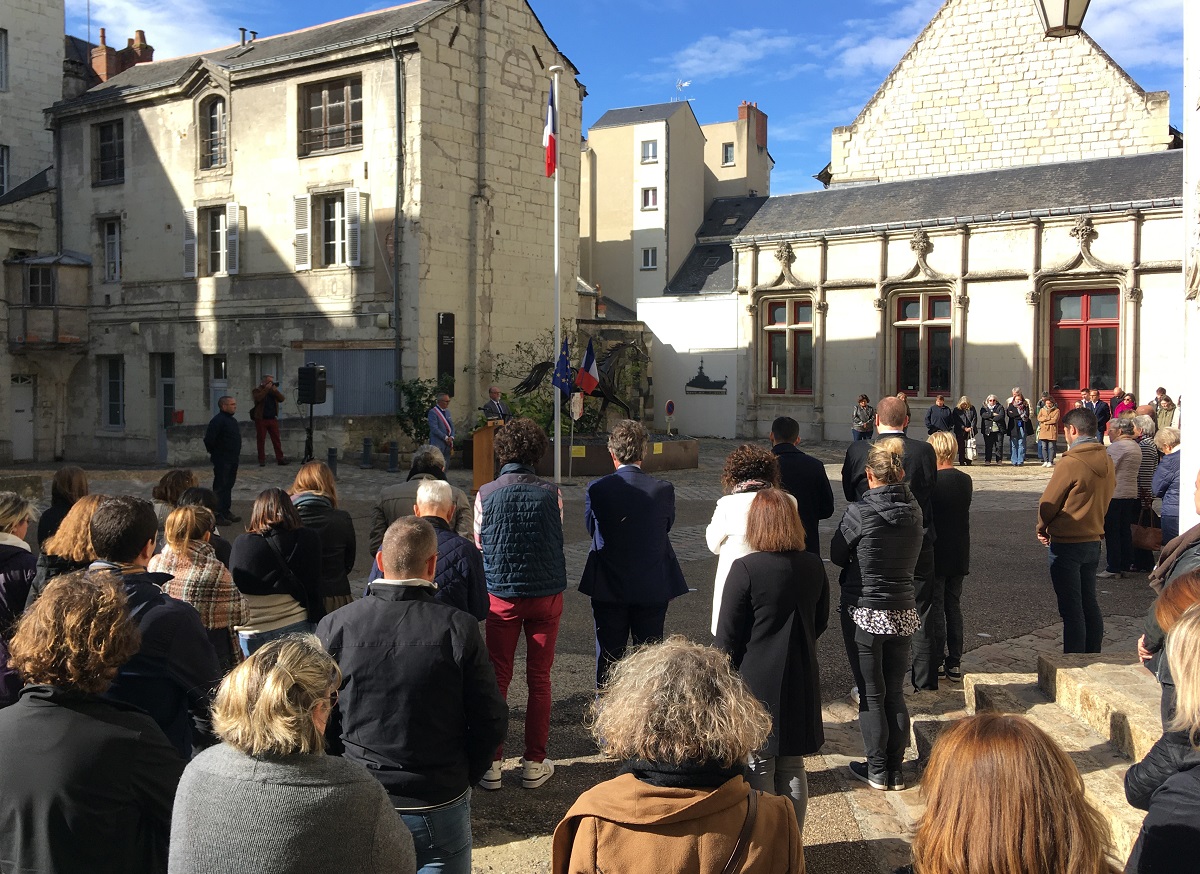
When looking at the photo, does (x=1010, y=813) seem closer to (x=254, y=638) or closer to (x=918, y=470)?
(x=254, y=638)

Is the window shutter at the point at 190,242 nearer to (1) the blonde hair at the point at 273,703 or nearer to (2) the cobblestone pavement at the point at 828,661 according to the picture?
(2) the cobblestone pavement at the point at 828,661

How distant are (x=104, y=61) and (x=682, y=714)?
113 ft

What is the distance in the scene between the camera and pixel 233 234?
23.7 metres

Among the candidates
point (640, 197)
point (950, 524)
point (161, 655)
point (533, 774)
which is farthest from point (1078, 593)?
point (640, 197)

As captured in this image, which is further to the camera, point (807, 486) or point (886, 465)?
point (807, 486)

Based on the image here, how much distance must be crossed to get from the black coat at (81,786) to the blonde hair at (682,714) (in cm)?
125

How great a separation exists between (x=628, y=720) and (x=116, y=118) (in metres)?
27.8


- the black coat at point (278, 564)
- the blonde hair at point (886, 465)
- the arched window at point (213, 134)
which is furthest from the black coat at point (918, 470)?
the arched window at point (213, 134)

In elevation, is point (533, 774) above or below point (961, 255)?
below

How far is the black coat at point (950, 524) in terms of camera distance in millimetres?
6383

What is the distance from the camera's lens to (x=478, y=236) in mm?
22266

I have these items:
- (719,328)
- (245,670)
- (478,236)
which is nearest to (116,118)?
(478,236)

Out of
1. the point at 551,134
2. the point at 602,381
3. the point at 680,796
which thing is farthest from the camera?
the point at 602,381

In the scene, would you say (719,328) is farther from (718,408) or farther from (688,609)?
(688,609)
